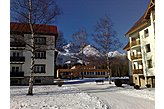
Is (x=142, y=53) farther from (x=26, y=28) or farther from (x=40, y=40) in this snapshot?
(x=26, y=28)

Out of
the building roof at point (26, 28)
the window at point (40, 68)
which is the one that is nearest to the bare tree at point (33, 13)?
the building roof at point (26, 28)

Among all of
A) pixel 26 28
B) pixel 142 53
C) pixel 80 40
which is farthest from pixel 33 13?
pixel 142 53

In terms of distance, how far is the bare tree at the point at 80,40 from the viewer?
8.16ft

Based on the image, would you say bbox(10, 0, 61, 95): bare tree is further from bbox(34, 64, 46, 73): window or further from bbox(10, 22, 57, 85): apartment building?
bbox(34, 64, 46, 73): window

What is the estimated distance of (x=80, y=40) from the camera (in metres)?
2.54

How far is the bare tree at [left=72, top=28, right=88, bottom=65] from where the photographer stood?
2.49 metres

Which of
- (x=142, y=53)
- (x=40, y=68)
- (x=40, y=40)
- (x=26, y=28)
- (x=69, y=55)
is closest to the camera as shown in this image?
(x=69, y=55)

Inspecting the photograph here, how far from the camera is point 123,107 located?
7.39 ft

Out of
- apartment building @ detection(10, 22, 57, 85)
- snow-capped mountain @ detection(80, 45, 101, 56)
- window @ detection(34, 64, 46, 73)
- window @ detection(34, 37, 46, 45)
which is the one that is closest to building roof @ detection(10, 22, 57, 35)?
apartment building @ detection(10, 22, 57, 85)

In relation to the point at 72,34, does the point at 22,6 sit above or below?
above
